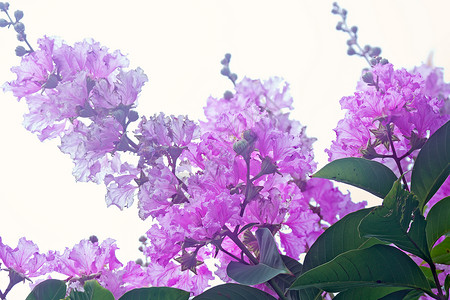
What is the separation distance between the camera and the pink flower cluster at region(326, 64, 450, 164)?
82cm

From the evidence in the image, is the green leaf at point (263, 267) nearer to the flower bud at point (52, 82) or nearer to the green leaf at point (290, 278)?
the green leaf at point (290, 278)

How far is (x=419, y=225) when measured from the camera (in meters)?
0.58

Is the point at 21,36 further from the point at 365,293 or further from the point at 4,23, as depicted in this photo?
the point at 365,293

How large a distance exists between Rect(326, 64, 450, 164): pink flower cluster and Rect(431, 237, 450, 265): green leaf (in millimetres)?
169

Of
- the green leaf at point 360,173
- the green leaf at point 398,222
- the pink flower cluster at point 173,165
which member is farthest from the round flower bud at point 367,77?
the green leaf at point 398,222

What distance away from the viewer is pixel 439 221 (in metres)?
0.64

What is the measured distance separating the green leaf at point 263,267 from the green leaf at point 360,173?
0.41 ft

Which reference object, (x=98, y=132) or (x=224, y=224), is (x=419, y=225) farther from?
(x=98, y=132)

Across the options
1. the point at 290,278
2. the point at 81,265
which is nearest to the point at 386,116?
the point at 290,278

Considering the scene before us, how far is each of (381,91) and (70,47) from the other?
57cm

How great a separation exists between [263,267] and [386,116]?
0.38 metres

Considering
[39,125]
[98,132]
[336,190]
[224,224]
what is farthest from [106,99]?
[336,190]

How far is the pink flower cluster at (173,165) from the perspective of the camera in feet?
2.24

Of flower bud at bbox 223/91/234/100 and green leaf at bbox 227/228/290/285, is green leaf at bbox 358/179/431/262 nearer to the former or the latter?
green leaf at bbox 227/228/290/285
